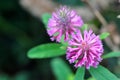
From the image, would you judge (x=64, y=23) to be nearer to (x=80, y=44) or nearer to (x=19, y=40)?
(x=80, y=44)

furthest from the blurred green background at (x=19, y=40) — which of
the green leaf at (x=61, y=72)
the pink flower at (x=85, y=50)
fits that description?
the pink flower at (x=85, y=50)

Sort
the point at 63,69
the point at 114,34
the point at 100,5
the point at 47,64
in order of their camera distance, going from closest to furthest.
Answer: the point at 63,69 → the point at 114,34 → the point at 100,5 → the point at 47,64

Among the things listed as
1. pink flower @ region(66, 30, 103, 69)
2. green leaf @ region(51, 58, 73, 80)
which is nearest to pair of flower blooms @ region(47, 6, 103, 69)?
pink flower @ region(66, 30, 103, 69)

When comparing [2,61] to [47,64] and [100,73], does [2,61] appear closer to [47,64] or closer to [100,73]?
[47,64]

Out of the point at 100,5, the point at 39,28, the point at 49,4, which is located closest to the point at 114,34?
the point at 100,5

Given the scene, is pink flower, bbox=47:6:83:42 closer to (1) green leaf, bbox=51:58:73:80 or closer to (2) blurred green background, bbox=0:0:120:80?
(1) green leaf, bbox=51:58:73:80

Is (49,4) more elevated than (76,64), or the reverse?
(49,4)

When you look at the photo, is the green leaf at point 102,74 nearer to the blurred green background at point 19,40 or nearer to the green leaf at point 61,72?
the green leaf at point 61,72
